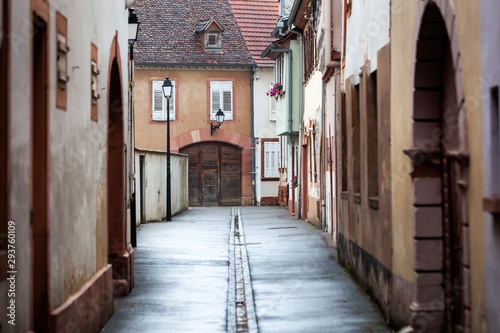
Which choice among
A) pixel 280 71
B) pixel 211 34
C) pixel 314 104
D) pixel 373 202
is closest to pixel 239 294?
pixel 373 202

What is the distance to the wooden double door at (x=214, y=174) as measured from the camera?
41406 mm

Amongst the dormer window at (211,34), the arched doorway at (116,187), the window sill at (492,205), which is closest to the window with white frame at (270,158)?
the dormer window at (211,34)

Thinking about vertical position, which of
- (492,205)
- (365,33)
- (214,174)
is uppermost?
Result: (365,33)

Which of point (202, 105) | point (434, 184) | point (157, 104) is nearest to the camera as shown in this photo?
point (434, 184)

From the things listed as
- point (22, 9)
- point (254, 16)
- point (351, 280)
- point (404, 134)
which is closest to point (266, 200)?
point (254, 16)

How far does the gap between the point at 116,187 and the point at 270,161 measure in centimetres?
2962

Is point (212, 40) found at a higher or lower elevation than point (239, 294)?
higher

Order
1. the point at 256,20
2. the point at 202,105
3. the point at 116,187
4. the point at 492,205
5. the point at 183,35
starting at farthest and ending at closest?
the point at 256,20 → the point at 183,35 → the point at 202,105 → the point at 116,187 → the point at 492,205

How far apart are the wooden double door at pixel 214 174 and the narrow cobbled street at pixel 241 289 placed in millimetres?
19746

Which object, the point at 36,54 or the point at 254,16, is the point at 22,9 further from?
the point at 254,16

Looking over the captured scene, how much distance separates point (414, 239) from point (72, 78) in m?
3.61

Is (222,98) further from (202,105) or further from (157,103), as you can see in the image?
(157,103)

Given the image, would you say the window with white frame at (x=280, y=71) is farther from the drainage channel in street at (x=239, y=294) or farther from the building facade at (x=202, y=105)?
the drainage channel in street at (x=239, y=294)

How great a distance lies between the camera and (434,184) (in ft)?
27.2
